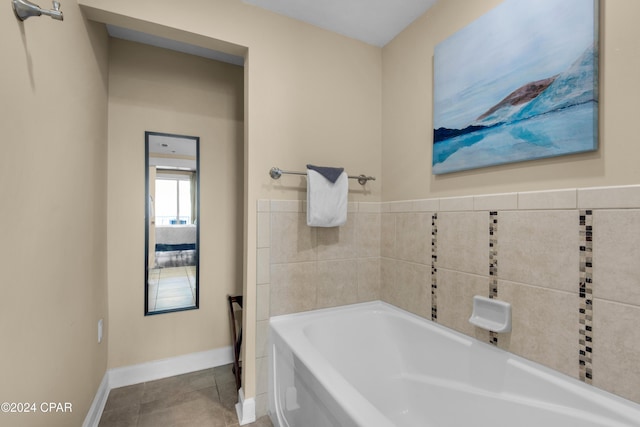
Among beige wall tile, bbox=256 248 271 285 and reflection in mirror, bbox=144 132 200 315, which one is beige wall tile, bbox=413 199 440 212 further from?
reflection in mirror, bbox=144 132 200 315

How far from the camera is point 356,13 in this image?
1778 mm

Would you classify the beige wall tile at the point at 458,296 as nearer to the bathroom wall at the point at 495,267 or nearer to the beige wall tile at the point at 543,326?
the bathroom wall at the point at 495,267

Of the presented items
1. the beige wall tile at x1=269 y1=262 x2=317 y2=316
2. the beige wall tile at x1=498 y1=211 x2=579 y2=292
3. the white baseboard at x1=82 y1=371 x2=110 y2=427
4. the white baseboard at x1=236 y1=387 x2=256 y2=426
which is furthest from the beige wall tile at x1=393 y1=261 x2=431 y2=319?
the white baseboard at x1=82 y1=371 x2=110 y2=427

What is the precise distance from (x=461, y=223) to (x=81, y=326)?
2.01 meters

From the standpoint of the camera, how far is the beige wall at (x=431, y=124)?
0.96m

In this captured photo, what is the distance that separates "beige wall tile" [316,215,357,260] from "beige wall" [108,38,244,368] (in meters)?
0.81

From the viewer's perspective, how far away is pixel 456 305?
151 centimetres

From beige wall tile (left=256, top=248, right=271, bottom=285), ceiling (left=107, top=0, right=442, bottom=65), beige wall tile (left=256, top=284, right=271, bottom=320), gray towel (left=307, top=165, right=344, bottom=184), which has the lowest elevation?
beige wall tile (left=256, top=284, right=271, bottom=320)

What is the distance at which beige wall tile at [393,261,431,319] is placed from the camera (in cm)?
170

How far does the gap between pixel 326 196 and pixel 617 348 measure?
54.8 inches

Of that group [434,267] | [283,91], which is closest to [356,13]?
[283,91]

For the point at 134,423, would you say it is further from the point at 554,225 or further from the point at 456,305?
the point at 554,225

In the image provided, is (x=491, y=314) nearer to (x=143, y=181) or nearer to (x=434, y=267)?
(x=434, y=267)

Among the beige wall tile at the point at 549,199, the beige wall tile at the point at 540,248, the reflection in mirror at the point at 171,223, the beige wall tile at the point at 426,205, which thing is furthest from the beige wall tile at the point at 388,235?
the reflection in mirror at the point at 171,223
